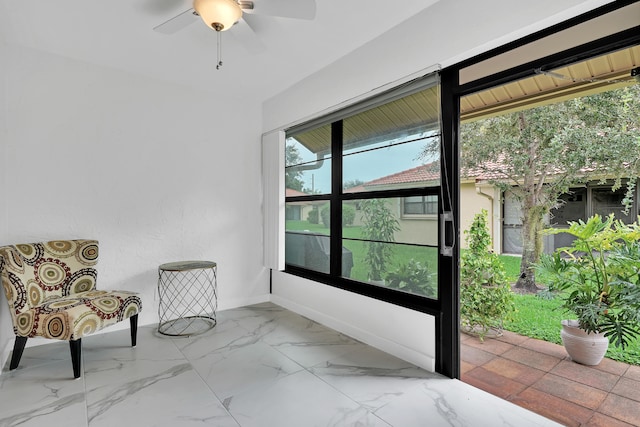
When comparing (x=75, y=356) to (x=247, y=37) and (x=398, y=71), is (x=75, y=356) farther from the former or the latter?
(x=398, y=71)

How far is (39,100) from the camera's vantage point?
2830 mm

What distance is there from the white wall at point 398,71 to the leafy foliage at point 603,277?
118 centimetres

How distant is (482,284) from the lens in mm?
3182

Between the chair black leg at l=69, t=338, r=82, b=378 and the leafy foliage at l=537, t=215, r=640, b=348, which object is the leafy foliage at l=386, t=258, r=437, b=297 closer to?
the leafy foliage at l=537, t=215, r=640, b=348

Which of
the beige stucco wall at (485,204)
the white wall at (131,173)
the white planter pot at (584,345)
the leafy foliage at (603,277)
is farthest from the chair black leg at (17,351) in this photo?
the beige stucco wall at (485,204)

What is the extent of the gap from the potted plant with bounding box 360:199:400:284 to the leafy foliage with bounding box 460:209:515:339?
3.04 ft

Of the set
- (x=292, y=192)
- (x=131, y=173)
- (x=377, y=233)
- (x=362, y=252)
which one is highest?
(x=131, y=173)

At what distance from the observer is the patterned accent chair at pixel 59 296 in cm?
222

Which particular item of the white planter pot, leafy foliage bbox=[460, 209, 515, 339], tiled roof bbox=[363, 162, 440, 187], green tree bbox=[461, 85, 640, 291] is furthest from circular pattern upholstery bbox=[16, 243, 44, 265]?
green tree bbox=[461, 85, 640, 291]

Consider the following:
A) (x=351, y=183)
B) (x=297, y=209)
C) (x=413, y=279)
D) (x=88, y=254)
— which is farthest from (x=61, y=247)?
(x=413, y=279)

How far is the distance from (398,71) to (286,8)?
954 millimetres

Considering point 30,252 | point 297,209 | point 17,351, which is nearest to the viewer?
point 17,351

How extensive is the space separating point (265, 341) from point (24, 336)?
1.71 m

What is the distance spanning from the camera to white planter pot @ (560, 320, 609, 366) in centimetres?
257
